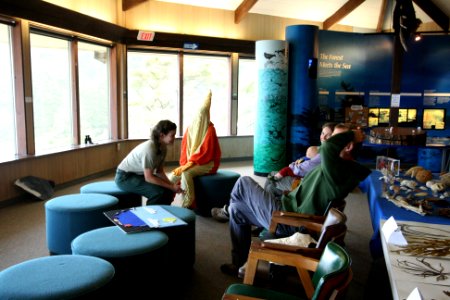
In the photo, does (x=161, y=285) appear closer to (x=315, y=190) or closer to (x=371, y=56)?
(x=315, y=190)

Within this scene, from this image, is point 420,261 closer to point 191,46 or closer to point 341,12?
point 191,46

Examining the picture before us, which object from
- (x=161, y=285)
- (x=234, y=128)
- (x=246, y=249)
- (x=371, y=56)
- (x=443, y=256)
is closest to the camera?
(x=443, y=256)

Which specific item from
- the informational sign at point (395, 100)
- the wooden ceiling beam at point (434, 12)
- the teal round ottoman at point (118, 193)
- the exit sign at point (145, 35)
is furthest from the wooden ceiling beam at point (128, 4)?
the wooden ceiling beam at point (434, 12)

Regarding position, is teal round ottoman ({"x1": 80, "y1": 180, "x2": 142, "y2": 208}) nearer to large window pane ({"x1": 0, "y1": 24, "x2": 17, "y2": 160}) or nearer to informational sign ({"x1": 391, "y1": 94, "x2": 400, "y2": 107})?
large window pane ({"x1": 0, "y1": 24, "x2": 17, "y2": 160})

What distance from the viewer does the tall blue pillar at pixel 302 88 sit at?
7293 millimetres

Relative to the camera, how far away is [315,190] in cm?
297

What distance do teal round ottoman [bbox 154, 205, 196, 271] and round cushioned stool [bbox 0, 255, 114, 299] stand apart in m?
0.74

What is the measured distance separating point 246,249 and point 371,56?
21.1ft

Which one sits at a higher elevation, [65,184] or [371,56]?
[371,56]

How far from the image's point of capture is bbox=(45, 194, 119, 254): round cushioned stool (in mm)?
3305

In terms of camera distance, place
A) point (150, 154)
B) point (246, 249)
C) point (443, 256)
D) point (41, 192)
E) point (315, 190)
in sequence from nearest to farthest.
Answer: point (443, 256), point (315, 190), point (246, 249), point (150, 154), point (41, 192)

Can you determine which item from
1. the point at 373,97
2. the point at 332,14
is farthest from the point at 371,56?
the point at 332,14

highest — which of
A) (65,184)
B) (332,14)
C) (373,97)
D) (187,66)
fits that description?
(332,14)

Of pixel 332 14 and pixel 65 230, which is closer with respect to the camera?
pixel 65 230
